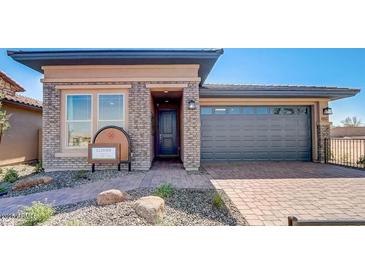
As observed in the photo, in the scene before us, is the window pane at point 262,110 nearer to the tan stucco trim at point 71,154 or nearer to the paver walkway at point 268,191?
the paver walkway at point 268,191

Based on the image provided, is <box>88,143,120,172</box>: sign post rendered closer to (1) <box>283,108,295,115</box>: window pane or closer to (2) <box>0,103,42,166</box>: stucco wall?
(2) <box>0,103,42,166</box>: stucco wall

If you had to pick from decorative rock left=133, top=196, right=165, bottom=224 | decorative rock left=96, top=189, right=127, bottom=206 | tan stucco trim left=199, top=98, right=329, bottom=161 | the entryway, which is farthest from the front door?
decorative rock left=133, top=196, right=165, bottom=224

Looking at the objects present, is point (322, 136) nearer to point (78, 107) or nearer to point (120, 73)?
point (120, 73)

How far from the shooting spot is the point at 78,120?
766 cm

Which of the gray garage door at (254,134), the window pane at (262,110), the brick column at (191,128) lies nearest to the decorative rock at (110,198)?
the brick column at (191,128)

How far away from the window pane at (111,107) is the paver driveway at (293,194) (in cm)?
387

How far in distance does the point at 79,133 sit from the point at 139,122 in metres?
2.21

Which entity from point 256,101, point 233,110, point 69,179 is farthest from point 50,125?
point 256,101

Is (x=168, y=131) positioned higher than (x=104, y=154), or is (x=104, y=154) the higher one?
(x=168, y=131)

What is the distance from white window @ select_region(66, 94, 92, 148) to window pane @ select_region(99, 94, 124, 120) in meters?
0.42

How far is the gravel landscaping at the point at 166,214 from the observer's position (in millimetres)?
3316

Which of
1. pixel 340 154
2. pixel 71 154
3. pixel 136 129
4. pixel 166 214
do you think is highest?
pixel 136 129

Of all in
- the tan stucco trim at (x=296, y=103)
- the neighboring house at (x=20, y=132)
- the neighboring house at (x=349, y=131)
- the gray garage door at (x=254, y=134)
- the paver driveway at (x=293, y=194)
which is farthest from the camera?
the neighboring house at (x=349, y=131)
